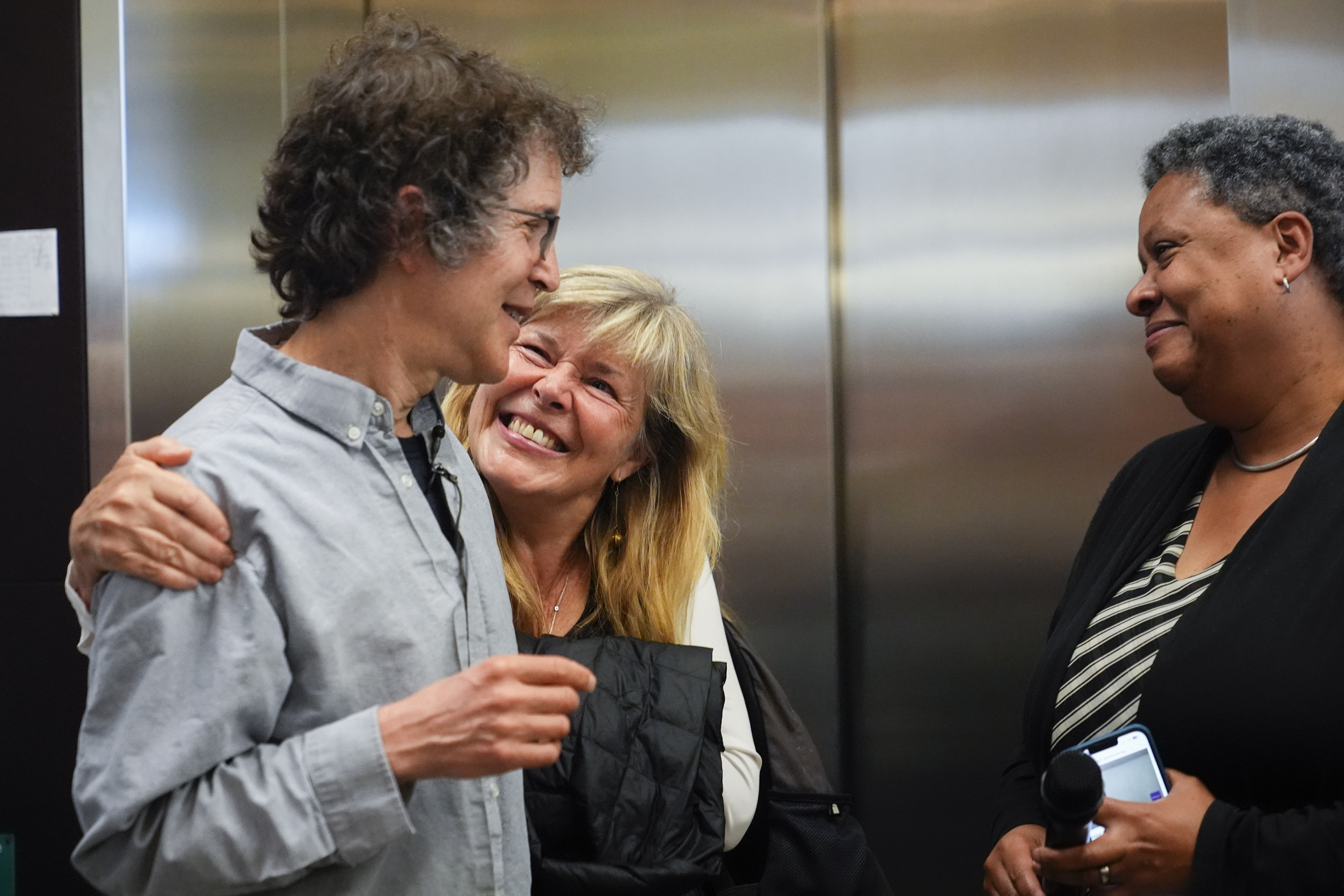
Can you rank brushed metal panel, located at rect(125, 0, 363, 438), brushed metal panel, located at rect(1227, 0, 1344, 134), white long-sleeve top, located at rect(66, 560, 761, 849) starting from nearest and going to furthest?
white long-sleeve top, located at rect(66, 560, 761, 849), brushed metal panel, located at rect(1227, 0, 1344, 134), brushed metal panel, located at rect(125, 0, 363, 438)

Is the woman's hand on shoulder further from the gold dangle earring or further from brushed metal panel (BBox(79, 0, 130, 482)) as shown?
brushed metal panel (BBox(79, 0, 130, 482))

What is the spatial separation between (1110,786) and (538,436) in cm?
103

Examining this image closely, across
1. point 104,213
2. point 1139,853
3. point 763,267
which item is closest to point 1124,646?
point 1139,853

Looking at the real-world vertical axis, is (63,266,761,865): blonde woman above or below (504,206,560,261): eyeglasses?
below

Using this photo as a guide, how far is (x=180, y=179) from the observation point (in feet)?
8.63

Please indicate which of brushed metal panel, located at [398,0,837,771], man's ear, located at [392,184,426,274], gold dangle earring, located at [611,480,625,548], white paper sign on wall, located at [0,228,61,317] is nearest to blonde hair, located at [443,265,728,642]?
gold dangle earring, located at [611,480,625,548]

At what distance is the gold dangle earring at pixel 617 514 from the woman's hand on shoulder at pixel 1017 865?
81 centimetres

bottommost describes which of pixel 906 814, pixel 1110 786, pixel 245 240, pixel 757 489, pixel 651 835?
pixel 906 814

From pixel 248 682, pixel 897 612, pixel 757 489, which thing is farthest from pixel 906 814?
pixel 248 682

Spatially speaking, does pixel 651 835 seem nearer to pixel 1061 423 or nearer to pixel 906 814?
pixel 906 814

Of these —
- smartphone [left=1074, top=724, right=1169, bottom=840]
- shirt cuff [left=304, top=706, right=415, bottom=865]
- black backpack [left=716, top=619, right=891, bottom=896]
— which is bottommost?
black backpack [left=716, top=619, right=891, bottom=896]

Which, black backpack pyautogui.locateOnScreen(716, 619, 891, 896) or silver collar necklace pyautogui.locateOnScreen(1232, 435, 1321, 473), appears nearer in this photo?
silver collar necklace pyautogui.locateOnScreen(1232, 435, 1321, 473)

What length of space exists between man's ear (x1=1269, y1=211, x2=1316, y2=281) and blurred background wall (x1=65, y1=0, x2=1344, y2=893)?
2.69 ft

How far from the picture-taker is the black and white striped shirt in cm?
171
